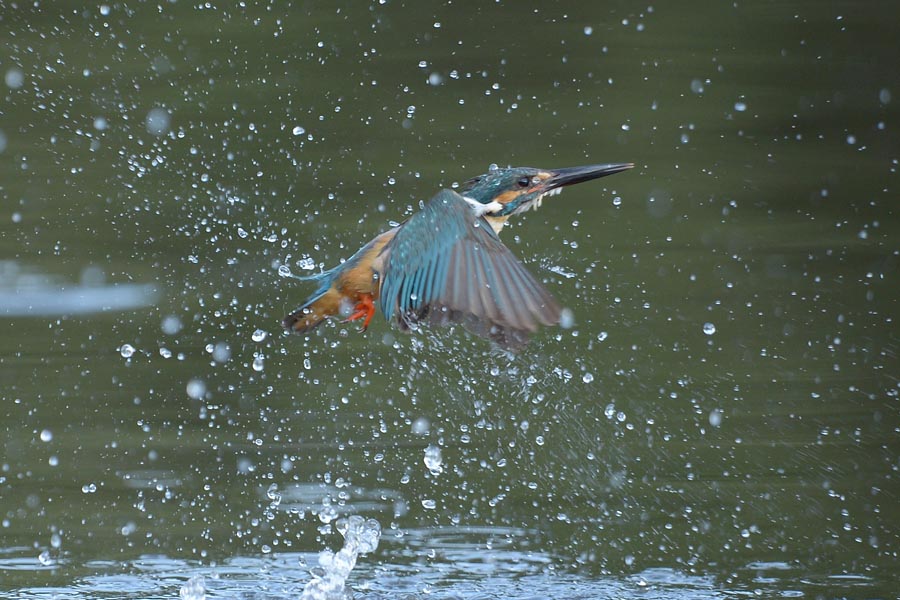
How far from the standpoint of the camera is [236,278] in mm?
4324

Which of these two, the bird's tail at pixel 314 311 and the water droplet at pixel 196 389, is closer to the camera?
the bird's tail at pixel 314 311

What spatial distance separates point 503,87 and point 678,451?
7.33 feet

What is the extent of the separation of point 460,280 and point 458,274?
0.02 meters

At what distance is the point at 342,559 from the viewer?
8.89 feet

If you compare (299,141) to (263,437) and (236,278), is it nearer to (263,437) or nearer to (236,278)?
(236,278)

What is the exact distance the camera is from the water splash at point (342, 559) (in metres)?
2.66

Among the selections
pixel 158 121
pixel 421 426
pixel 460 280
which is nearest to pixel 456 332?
pixel 421 426

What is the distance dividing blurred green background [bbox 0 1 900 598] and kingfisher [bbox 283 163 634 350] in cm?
55

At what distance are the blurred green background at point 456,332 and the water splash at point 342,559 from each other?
0.08 m

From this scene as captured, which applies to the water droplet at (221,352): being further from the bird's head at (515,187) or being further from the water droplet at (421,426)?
the bird's head at (515,187)

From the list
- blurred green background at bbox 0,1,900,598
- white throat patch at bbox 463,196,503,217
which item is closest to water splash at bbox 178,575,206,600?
blurred green background at bbox 0,1,900,598

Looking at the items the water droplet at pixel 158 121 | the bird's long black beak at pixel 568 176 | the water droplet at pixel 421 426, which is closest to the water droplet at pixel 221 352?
the water droplet at pixel 421 426

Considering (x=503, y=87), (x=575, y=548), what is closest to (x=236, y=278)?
(x=503, y=87)

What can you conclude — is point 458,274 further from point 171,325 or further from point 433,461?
point 171,325
